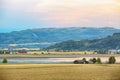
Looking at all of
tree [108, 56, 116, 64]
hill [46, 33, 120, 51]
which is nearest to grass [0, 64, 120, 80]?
tree [108, 56, 116, 64]

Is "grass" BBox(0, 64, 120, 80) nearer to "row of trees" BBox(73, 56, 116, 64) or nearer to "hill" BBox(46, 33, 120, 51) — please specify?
"row of trees" BBox(73, 56, 116, 64)

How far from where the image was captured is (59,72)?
497 centimetres

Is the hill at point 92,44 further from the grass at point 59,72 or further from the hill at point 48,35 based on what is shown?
the grass at point 59,72

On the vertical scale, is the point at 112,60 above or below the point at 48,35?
below

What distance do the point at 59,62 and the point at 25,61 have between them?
0.34m

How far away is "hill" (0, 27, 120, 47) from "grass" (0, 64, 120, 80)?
0.25 meters

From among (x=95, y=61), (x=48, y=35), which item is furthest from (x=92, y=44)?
(x=48, y=35)

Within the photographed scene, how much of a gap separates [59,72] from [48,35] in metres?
0.46

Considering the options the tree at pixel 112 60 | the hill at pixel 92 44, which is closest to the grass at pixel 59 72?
the tree at pixel 112 60

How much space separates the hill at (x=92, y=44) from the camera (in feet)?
16.8

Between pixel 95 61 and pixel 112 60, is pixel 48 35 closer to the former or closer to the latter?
pixel 95 61

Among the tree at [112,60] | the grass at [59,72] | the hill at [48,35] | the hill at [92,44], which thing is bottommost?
the grass at [59,72]

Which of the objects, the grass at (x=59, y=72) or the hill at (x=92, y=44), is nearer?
the grass at (x=59, y=72)

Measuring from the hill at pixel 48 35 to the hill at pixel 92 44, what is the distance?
0.17ft
